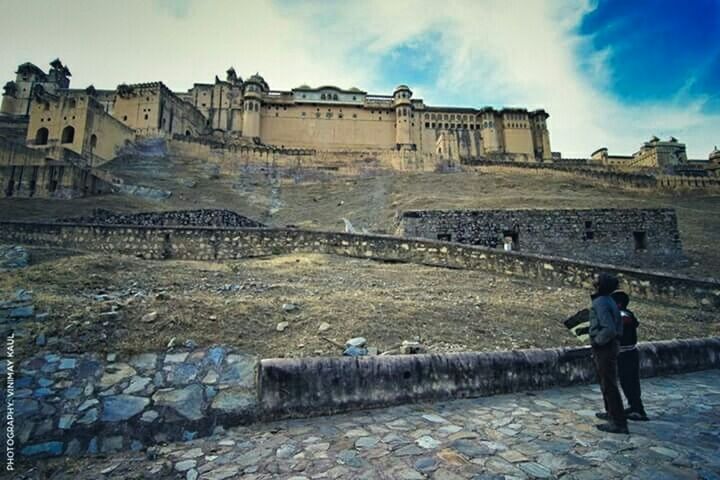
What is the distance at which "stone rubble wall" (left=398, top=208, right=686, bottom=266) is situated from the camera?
50.3 ft

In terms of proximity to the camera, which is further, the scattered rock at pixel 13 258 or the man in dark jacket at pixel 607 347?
the scattered rock at pixel 13 258

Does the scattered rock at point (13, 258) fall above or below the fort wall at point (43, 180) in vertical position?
below

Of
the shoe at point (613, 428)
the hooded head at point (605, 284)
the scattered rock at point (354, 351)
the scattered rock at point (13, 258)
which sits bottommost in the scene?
the shoe at point (613, 428)

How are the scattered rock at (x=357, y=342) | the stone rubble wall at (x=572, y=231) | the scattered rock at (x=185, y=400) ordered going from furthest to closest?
1. the stone rubble wall at (x=572, y=231)
2. the scattered rock at (x=357, y=342)
3. the scattered rock at (x=185, y=400)

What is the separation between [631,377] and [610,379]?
0.67 metres

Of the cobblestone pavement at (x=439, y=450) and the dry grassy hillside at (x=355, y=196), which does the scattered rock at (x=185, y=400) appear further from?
the dry grassy hillside at (x=355, y=196)

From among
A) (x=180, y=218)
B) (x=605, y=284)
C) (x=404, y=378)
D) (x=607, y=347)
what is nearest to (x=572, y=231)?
(x=605, y=284)

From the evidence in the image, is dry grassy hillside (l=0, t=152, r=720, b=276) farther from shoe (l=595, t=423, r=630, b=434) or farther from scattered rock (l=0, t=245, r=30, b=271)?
shoe (l=595, t=423, r=630, b=434)

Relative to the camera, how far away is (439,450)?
9.73ft

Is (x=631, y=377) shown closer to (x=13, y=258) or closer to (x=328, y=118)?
(x=13, y=258)

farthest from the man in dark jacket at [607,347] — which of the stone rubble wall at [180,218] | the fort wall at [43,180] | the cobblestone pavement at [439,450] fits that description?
the fort wall at [43,180]

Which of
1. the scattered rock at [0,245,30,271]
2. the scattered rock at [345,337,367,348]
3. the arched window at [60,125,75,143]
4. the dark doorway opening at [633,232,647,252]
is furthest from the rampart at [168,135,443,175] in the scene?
the scattered rock at [345,337,367,348]

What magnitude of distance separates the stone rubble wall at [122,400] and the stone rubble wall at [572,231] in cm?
1247

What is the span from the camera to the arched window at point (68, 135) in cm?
4062
